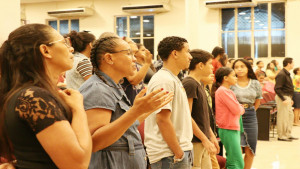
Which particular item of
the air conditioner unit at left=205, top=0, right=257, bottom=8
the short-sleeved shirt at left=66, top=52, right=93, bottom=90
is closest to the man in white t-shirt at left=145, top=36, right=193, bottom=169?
the short-sleeved shirt at left=66, top=52, right=93, bottom=90

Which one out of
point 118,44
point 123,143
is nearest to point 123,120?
point 123,143

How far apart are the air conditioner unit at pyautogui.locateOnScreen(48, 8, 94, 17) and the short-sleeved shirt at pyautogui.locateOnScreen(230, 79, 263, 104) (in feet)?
34.2

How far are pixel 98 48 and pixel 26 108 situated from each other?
75cm

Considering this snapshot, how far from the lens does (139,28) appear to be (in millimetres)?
14656

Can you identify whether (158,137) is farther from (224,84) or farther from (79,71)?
(224,84)

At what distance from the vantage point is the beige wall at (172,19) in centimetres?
1274

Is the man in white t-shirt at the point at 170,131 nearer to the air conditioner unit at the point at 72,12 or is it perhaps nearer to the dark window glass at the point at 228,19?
the dark window glass at the point at 228,19

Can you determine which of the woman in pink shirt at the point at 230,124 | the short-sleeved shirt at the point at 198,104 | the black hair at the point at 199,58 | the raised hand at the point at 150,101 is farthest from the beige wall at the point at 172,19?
the raised hand at the point at 150,101

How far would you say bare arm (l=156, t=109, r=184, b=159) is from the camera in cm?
252

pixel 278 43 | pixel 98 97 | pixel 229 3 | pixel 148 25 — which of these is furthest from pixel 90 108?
pixel 148 25

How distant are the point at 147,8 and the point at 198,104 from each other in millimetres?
10893

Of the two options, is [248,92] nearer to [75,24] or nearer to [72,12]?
[72,12]

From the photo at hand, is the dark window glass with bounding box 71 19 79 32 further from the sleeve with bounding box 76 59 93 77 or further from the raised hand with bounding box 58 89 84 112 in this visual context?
the raised hand with bounding box 58 89 84 112

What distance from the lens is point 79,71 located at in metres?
2.93
